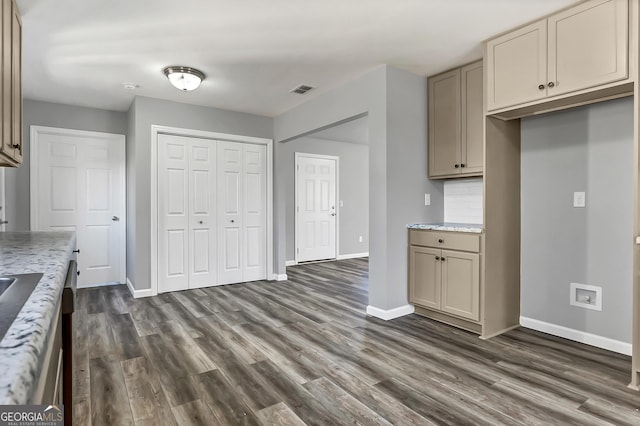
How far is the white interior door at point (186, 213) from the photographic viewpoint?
4.38 m

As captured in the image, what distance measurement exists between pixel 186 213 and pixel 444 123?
325 centimetres

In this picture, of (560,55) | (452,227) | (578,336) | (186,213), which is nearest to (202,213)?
(186,213)

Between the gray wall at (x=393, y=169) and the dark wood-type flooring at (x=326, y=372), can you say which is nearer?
the dark wood-type flooring at (x=326, y=372)

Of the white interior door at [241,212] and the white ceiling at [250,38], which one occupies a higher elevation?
the white ceiling at [250,38]

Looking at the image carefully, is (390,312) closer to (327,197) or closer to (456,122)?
(456,122)

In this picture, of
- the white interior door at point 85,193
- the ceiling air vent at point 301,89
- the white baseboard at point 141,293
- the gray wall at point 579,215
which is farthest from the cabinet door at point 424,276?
the white interior door at point 85,193

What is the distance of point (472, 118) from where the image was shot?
10.6 feet

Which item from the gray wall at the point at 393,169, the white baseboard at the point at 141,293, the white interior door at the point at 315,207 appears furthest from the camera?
the white interior door at the point at 315,207

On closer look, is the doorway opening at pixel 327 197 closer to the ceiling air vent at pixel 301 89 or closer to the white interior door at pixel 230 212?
the white interior door at pixel 230 212

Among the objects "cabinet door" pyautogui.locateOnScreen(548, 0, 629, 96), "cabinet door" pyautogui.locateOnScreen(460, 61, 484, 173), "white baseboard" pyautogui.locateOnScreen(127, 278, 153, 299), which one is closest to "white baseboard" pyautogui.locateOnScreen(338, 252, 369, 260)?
"white baseboard" pyautogui.locateOnScreen(127, 278, 153, 299)

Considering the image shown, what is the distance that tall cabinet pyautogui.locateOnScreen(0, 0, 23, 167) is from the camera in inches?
72.9

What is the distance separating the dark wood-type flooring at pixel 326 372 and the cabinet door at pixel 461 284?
192 millimetres

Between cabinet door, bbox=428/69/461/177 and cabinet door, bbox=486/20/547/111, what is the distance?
1.82 feet

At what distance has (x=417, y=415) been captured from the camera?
1826 mm
